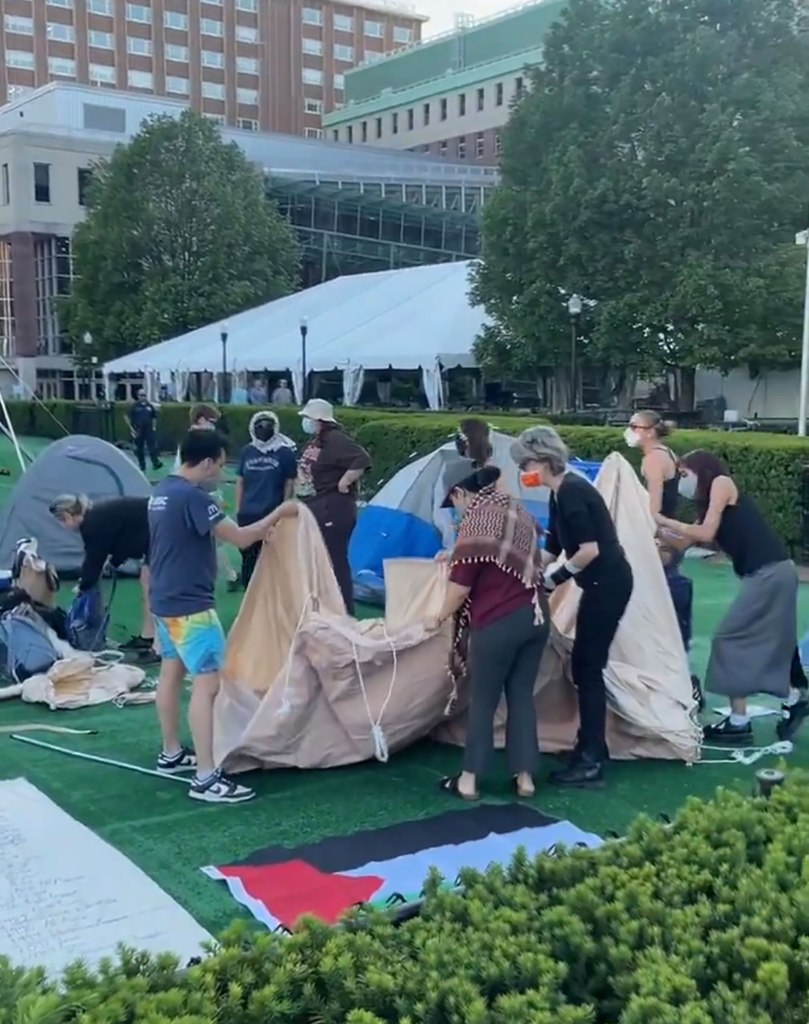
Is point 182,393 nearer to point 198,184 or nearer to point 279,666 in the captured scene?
point 198,184

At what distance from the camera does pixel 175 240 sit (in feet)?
122

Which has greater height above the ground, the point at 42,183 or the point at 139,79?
the point at 139,79

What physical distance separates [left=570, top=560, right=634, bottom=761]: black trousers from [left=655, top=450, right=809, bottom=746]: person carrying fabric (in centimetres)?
71

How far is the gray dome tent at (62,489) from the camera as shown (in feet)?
33.0

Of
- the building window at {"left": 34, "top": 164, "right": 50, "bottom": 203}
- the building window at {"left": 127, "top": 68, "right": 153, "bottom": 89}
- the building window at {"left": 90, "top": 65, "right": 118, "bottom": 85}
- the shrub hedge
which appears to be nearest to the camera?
the shrub hedge

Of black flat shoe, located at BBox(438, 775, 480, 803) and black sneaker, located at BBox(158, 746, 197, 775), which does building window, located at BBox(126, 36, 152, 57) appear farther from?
black flat shoe, located at BBox(438, 775, 480, 803)

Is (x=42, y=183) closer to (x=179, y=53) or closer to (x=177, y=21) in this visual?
(x=179, y=53)

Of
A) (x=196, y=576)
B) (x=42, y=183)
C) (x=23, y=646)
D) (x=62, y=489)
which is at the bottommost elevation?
(x=23, y=646)

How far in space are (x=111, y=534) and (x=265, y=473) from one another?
1354 mm

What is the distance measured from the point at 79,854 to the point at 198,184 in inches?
1395

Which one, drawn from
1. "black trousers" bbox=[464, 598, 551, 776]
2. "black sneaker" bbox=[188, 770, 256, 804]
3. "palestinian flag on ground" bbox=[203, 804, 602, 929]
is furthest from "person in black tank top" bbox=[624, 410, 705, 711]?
"black sneaker" bbox=[188, 770, 256, 804]

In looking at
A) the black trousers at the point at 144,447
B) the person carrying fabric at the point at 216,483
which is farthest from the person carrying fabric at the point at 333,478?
the black trousers at the point at 144,447

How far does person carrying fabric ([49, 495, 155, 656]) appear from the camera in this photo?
705cm

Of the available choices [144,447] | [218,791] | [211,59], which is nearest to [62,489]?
[218,791]
